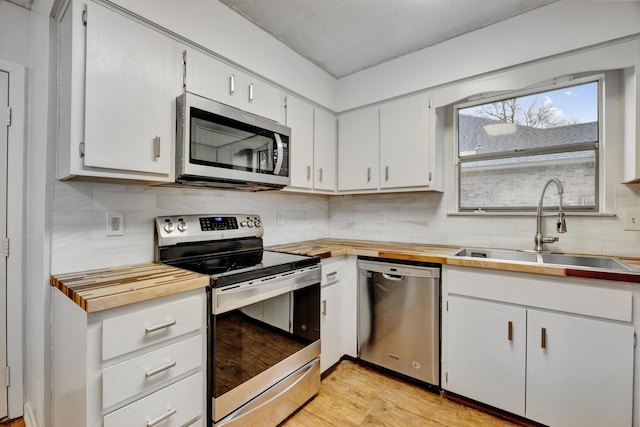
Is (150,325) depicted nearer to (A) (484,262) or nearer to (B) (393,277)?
(B) (393,277)

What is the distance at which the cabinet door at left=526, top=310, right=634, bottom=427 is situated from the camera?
1380 mm

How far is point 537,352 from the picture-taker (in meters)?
1.56

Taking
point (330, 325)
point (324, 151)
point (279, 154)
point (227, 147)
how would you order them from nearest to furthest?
point (227, 147), point (279, 154), point (330, 325), point (324, 151)

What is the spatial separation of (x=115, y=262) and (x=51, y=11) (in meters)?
1.21

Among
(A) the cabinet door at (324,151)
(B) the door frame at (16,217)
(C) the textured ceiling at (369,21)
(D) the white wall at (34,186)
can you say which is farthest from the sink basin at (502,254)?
(B) the door frame at (16,217)

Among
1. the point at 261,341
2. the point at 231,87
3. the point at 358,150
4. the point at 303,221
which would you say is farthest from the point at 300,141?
the point at 261,341

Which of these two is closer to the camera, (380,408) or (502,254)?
(380,408)

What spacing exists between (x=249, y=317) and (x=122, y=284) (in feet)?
1.89

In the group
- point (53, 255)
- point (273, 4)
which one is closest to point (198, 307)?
point (53, 255)

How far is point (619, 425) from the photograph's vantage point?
1.39 meters

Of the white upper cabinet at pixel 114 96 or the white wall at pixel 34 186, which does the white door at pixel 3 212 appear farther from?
the white upper cabinet at pixel 114 96

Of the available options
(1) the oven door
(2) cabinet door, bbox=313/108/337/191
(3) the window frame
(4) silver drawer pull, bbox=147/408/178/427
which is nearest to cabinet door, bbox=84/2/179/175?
(1) the oven door

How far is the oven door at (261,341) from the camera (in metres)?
1.32

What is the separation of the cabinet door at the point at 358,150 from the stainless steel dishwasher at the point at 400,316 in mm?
740
